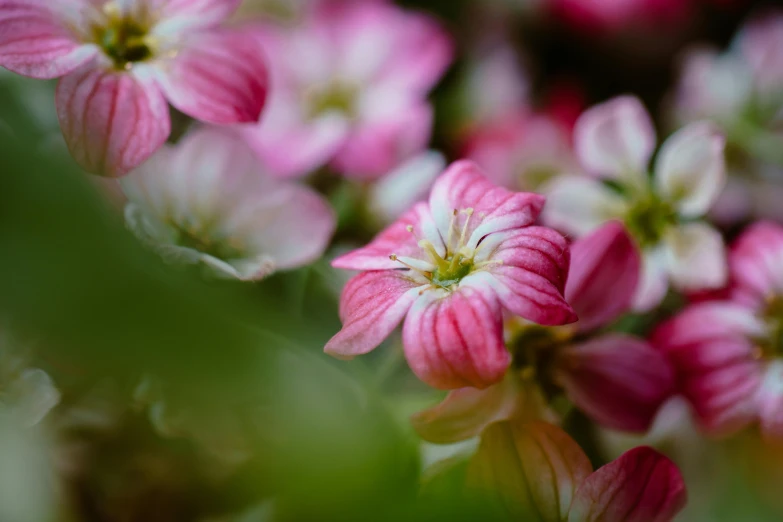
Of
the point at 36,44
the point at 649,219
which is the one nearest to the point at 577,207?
the point at 649,219

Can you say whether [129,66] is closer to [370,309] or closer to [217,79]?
[217,79]

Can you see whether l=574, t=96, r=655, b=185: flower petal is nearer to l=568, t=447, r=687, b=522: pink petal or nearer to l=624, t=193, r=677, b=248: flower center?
l=624, t=193, r=677, b=248: flower center

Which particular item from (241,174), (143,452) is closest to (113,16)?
(241,174)

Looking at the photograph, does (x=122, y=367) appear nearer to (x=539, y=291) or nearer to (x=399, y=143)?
(x=539, y=291)

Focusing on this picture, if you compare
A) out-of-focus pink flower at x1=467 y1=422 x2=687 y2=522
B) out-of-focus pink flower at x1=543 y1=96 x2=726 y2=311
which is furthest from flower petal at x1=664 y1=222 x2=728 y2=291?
out-of-focus pink flower at x1=467 y1=422 x2=687 y2=522

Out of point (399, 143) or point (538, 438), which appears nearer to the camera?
point (538, 438)

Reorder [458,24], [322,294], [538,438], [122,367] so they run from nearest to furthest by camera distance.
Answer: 1. [122,367]
2. [538,438]
3. [322,294]
4. [458,24]

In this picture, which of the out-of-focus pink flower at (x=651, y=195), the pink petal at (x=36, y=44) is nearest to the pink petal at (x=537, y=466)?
the out-of-focus pink flower at (x=651, y=195)
